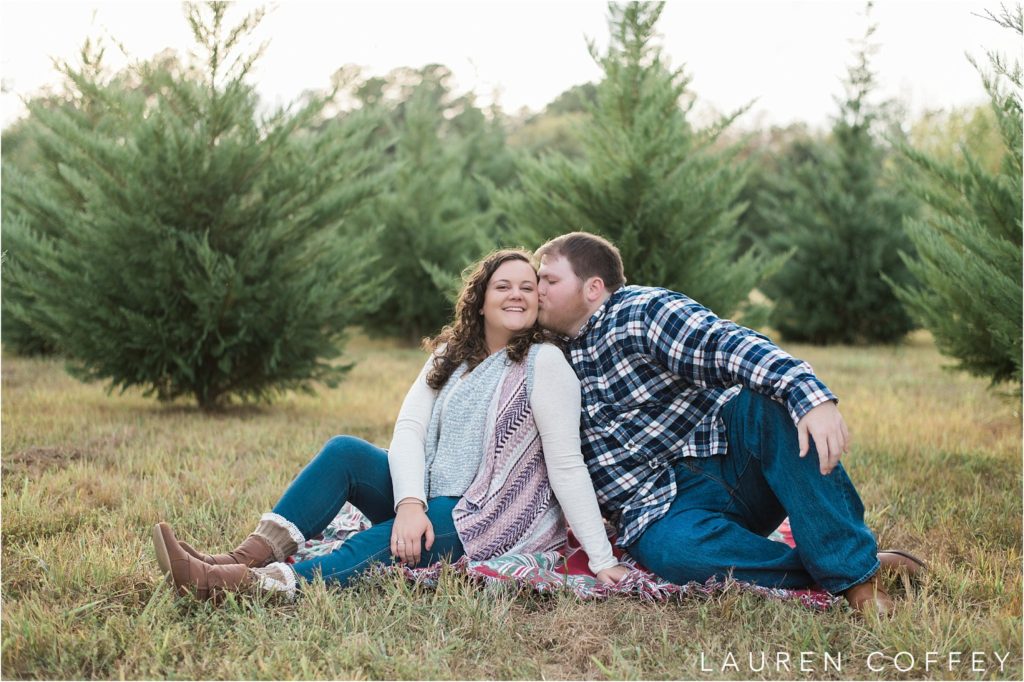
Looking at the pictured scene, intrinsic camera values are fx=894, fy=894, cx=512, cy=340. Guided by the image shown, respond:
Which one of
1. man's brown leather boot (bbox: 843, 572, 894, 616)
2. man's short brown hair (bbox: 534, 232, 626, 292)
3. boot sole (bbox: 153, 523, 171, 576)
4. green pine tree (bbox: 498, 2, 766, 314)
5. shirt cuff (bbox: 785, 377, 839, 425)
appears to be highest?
green pine tree (bbox: 498, 2, 766, 314)

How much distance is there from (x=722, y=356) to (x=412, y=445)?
1.13 m

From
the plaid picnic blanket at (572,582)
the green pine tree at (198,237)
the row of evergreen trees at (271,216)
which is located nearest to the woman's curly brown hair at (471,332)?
the plaid picnic blanket at (572,582)

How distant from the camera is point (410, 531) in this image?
2967mm

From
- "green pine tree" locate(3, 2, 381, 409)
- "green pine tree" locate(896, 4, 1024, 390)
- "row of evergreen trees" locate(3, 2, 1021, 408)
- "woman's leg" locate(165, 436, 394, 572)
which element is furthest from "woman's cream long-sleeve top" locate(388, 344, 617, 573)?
"green pine tree" locate(3, 2, 381, 409)

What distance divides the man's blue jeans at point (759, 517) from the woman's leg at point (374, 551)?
651mm

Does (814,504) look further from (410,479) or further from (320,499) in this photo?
(320,499)

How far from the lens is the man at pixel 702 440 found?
2.80m

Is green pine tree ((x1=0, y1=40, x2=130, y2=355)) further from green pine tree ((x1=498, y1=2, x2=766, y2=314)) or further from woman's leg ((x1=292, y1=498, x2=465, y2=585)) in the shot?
woman's leg ((x1=292, y1=498, x2=465, y2=585))

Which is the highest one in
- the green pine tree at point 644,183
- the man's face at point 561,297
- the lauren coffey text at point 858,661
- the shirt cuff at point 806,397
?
the green pine tree at point 644,183

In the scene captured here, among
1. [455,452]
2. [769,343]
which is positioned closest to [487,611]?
[455,452]

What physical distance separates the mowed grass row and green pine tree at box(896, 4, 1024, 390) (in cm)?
96

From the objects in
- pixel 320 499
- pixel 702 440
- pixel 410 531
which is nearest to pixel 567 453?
pixel 702 440

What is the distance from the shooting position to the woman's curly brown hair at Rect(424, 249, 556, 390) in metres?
3.37

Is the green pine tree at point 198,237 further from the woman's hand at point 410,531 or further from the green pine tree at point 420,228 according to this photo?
the green pine tree at point 420,228
